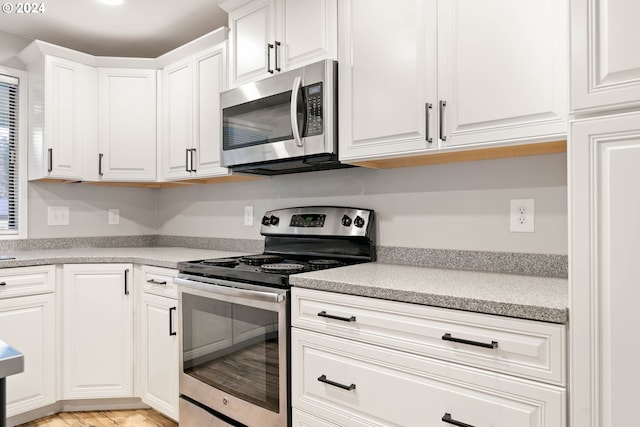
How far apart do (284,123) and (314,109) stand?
0.20 m

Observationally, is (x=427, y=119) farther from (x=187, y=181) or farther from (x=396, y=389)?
(x=187, y=181)

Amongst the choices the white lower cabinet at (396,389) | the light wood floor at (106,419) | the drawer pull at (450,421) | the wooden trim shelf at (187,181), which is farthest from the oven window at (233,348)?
the wooden trim shelf at (187,181)

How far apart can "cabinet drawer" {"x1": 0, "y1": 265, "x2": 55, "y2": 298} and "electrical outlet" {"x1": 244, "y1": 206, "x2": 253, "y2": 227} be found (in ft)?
3.69

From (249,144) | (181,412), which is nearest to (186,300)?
(181,412)

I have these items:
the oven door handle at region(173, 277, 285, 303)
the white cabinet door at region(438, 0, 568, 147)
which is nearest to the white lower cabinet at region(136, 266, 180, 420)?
the oven door handle at region(173, 277, 285, 303)

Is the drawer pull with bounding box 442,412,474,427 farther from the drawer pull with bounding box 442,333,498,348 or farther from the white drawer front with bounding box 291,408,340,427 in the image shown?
the white drawer front with bounding box 291,408,340,427

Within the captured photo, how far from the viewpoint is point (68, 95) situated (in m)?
2.74

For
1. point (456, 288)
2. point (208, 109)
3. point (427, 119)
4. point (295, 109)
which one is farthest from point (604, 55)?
point (208, 109)

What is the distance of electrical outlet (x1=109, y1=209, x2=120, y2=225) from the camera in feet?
10.6

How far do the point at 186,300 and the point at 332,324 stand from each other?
939 millimetres

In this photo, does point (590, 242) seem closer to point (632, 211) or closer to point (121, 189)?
point (632, 211)

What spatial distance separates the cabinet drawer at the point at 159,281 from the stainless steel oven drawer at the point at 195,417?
1.82 ft

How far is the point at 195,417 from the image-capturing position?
6.83ft

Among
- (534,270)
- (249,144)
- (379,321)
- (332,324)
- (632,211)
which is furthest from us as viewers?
(249,144)
